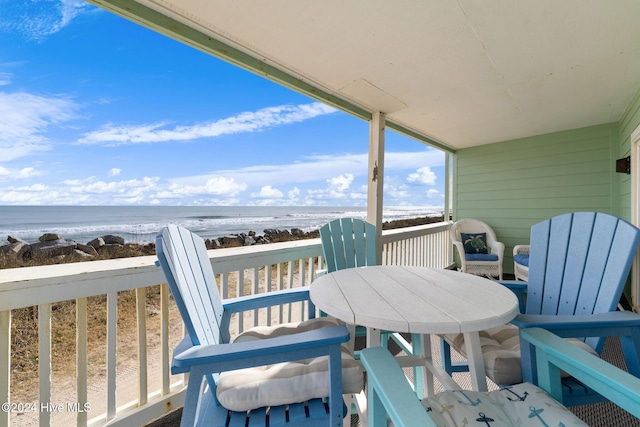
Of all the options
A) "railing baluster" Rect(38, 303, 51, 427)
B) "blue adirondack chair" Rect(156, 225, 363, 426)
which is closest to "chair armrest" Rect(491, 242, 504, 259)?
"blue adirondack chair" Rect(156, 225, 363, 426)

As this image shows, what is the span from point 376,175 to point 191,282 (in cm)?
225

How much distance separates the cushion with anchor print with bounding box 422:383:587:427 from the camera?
74 centimetres

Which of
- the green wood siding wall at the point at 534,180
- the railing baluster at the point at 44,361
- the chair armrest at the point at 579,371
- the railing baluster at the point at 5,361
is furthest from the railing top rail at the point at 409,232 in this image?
the railing baluster at the point at 5,361

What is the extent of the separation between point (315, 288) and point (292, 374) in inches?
15.3

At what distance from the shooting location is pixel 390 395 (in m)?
0.62

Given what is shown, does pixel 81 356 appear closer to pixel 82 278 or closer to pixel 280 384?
pixel 82 278

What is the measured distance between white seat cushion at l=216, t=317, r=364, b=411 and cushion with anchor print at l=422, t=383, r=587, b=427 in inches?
10.7

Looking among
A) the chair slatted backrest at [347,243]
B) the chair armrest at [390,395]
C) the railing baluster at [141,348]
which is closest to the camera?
the chair armrest at [390,395]

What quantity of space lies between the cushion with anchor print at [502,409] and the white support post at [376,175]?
1.98m

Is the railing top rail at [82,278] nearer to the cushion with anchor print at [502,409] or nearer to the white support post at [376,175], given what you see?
the cushion with anchor print at [502,409]

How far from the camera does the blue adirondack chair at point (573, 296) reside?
989mm

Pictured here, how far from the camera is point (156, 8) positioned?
1.50 m

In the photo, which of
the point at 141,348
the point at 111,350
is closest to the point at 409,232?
the point at 141,348

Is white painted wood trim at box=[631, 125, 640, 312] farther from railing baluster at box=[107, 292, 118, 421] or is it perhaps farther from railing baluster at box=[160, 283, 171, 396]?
railing baluster at box=[107, 292, 118, 421]
